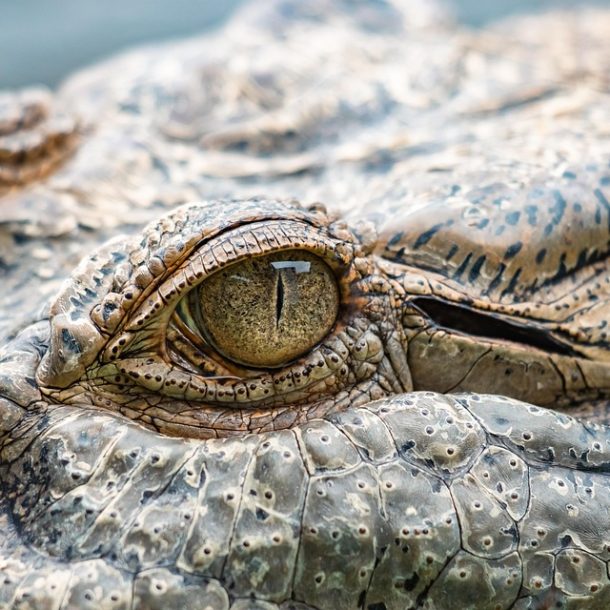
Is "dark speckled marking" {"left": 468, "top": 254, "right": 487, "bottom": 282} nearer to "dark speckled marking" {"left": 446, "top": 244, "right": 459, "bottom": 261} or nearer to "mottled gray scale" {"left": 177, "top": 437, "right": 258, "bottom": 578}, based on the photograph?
"dark speckled marking" {"left": 446, "top": 244, "right": 459, "bottom": 261}

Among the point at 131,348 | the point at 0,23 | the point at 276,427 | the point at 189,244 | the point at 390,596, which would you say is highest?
the point at 189,244

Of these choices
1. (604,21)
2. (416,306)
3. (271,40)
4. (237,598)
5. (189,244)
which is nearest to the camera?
(237,598)

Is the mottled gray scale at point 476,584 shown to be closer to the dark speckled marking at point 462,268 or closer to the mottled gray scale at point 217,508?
the mottled gray scale at point 217,508

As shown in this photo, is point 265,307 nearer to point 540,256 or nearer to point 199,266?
point 199,266

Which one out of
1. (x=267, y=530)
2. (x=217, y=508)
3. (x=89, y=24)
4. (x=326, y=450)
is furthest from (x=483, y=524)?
(x=89, y=24)

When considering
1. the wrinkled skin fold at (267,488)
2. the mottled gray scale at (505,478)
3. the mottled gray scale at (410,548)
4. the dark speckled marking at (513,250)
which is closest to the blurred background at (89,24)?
the dark speckled marking at (513,250)

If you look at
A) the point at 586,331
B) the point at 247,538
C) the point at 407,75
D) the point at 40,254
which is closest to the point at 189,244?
the point at 247,538

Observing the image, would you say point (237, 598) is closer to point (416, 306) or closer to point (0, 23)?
point (416, 306)
